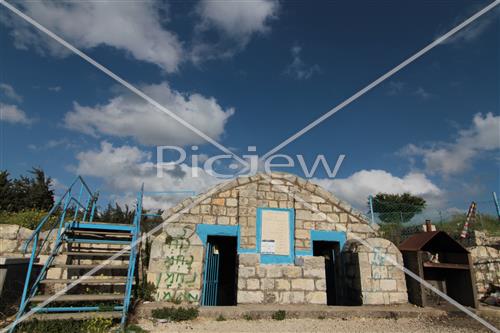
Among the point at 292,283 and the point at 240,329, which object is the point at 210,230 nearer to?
the point at 292,283

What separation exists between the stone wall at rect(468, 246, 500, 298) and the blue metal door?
810 centimetres

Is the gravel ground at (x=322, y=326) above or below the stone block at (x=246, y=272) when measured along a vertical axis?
below

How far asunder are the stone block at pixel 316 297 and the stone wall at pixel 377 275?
Result: 3.39ft

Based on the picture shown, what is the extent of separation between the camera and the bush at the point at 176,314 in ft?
19.3

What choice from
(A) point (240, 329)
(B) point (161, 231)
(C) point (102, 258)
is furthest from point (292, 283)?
(C) point (102, 258)

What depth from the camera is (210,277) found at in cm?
845

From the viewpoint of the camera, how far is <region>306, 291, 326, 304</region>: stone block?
700 cm

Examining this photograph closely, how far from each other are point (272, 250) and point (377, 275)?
2.80 meters

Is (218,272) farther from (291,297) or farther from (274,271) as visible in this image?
(291,297)

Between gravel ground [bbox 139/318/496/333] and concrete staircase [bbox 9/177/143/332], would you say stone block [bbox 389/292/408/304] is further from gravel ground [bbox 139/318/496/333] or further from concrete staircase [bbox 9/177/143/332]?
concrete staircase [bbox 9/177/143/332]

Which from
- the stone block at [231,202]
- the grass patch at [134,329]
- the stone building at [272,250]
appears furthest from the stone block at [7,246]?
the stone block at [231,202]

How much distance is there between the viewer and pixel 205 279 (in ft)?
27.1

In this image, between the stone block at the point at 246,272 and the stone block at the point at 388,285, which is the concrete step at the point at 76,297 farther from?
the stone block at the point at 388,285

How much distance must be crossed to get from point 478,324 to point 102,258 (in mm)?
8646
